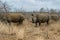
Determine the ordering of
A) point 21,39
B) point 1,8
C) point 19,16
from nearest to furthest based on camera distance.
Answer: point 21,39 < point 1,8 < point 19,16

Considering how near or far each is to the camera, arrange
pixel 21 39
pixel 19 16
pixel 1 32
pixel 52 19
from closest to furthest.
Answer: pixel 21 39 < pixel 1 32 < pixel 19 16 < pixel 52 19

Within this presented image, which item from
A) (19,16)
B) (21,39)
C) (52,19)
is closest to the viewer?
(21,39)

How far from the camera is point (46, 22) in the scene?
24.0 meters

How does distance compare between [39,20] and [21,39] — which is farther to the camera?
[39,20]

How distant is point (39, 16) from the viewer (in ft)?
78.7

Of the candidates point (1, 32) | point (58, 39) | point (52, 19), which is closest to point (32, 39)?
point (58, 39)

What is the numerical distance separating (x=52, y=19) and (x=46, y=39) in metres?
14.4

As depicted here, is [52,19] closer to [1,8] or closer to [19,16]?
[19,16]

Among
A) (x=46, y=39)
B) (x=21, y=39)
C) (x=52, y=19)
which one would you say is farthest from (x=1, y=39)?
(x=52, y=19)

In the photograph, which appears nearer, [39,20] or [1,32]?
[1,32]

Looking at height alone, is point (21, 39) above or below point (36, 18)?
above

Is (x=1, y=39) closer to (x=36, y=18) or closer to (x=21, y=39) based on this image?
(x=21, y=39)

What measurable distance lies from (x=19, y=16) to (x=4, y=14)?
1763 millimetres

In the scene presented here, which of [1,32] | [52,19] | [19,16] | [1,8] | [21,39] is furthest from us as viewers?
[52,19]
